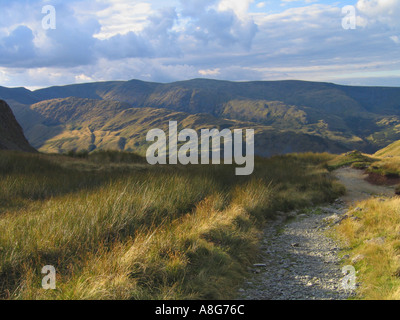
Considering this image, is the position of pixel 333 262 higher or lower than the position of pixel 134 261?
lower

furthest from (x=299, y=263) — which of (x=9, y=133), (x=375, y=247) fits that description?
(x=9, y=133)

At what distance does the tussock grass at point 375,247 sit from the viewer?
183 inches

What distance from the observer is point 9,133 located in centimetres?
2623

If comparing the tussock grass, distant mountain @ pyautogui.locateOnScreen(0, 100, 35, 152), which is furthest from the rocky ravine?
distant mountain @ pyautogui.locateOnScreen(0, 100, 35, 152)

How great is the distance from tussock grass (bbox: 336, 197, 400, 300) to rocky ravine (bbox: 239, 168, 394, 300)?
1.11 feet

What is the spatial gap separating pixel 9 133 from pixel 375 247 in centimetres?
2829

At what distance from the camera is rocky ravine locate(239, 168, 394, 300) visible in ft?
16.2

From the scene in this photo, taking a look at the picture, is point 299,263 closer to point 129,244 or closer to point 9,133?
point 129,244

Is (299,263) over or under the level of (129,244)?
under

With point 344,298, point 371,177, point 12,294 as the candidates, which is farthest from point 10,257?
point 371,177

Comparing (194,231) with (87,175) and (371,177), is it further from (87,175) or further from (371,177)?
(371,177)
